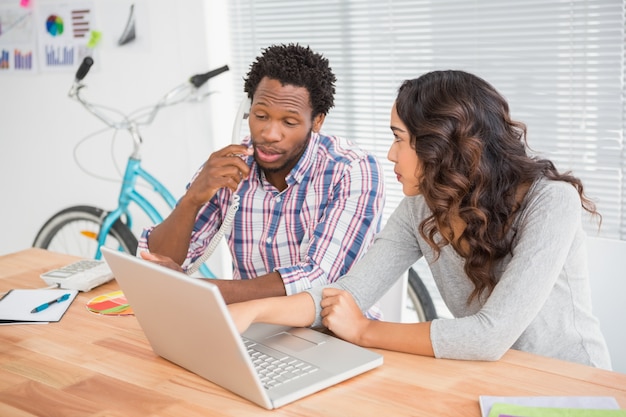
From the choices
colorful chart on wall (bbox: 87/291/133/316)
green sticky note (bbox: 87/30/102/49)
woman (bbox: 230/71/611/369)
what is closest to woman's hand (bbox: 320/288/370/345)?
woman (bbox: 230/71/611/369)

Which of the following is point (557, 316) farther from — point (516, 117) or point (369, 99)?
point (369, 99)

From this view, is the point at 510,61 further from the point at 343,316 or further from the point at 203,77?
the point at 343,316

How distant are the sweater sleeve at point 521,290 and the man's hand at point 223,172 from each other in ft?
2.44

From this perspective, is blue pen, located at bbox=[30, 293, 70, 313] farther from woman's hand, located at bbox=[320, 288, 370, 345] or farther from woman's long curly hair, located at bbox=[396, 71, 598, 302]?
woman's long curly hair, located at bbox=[396, 71, 598, 302]

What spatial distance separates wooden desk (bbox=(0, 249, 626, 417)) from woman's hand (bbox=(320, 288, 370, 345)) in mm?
95

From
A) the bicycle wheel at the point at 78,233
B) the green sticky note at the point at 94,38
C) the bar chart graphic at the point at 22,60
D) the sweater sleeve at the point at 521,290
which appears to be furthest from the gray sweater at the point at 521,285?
the bar chart graphic at the point at 22,60

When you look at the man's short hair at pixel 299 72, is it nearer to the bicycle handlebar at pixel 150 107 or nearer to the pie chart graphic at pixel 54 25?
the bicycle handlebar at pixel 150 107

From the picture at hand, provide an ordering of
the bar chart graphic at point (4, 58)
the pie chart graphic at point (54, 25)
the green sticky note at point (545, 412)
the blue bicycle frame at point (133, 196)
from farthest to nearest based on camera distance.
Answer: the bar chart graphic at point (4, 58) → the pie chart graphic at point (54, 25) → the blue bicycle frame at point (133, 196) → the green sticky note at point (545, 412)

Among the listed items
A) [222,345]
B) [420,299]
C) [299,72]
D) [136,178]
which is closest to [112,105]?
[136,178]

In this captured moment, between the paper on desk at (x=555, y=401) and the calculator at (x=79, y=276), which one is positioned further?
the calculator at (x=79, y=276)

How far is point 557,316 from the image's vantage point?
1.61 metres

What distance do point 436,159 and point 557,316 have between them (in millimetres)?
404

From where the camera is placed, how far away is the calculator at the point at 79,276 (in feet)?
6.57

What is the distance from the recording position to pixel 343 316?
1571 millimetres
